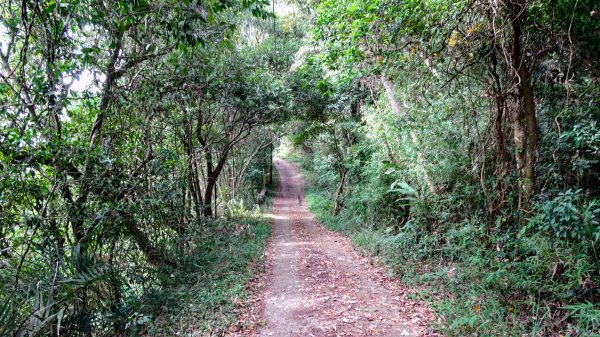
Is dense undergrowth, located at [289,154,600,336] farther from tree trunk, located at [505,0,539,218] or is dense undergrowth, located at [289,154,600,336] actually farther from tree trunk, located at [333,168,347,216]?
tree trunk, located at [333,168,347,216]

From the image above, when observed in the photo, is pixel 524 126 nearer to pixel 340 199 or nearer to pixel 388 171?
pixel 388 171

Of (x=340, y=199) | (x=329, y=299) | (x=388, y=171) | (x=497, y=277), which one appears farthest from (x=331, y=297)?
(x=340, y=199)

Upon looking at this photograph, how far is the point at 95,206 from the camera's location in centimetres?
514

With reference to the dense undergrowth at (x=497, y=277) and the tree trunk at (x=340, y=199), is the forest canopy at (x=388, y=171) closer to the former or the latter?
the dense undergrowth at (x=497, y=277)

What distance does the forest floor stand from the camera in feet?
14.9

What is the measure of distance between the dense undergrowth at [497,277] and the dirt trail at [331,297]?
438 millimetres

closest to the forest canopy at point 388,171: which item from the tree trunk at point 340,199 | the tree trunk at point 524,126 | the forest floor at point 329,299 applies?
the tree trunk at point 524,126

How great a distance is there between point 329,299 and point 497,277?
2.57 metres

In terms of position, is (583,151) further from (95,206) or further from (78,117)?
(78,117)

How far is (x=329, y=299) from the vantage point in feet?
18.2

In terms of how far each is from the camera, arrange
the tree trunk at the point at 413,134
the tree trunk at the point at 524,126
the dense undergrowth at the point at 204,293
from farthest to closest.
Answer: the tree trunk at the point at 413,134 < the dense undergrowth at the point at 204,293 < the tree trunk at the point at 524,126

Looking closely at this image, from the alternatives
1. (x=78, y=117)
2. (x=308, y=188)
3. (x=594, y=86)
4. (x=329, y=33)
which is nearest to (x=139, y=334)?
(x=78, y=117)

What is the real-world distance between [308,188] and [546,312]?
22.5m

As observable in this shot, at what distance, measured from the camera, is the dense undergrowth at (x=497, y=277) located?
3789mm
